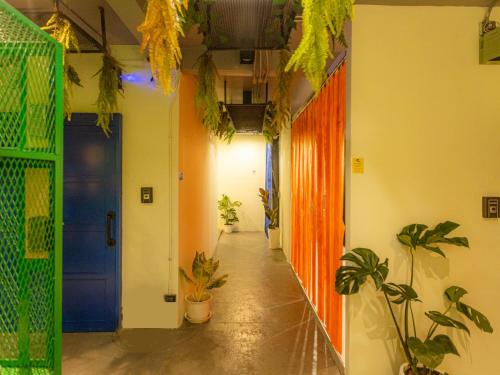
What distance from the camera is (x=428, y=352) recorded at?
68.6 inches

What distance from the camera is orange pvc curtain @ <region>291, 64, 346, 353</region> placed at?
2.48 metres

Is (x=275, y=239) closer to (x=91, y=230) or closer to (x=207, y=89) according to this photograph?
(x=91, y=230)

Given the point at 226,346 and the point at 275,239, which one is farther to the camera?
the point at 275,239

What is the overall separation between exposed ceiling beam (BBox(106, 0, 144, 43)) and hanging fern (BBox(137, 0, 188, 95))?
1410mm

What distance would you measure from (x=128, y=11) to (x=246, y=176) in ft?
22.0

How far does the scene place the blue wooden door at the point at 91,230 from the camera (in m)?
2.93

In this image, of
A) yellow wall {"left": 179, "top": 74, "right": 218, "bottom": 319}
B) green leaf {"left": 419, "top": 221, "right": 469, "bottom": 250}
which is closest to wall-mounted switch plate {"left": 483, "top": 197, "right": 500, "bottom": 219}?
green leaf {"left": 419, "top": 221, "right": 469, "bottom": 250}

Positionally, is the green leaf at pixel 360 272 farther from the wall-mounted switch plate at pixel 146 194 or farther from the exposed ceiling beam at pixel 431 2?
the wall-mounted switch plate at pixel 146 194

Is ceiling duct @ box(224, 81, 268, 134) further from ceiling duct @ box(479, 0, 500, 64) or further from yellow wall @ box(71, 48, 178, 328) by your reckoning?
ceiling duct @ box(479, 0, 500, 64)

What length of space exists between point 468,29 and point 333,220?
5.76 feet

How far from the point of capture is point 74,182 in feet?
9.66

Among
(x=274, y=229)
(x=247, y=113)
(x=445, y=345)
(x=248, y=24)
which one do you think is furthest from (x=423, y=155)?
(x=274, y=229)

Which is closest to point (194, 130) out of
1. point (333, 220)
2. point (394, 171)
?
point (333, 220)

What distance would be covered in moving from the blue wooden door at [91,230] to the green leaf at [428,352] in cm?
263
